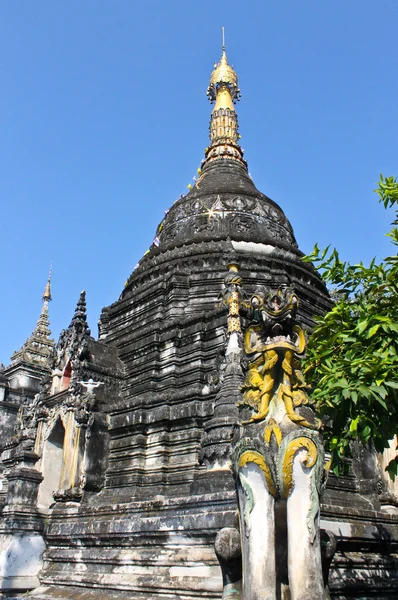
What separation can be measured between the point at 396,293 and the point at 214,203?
15926mm

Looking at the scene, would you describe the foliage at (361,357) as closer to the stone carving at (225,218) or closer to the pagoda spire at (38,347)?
the stone carving at (225,218)

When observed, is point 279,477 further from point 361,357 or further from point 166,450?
point 166,450

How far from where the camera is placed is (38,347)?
35.6m

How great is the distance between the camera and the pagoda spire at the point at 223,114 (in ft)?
94.0

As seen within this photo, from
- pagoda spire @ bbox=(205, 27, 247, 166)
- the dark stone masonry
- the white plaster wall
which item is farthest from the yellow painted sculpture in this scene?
pagoda spire @ bbox=(205, 27, 247, 166)

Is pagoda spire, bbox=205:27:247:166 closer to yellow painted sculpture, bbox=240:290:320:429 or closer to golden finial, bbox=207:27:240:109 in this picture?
golden finial, bbox=207:27:240:109

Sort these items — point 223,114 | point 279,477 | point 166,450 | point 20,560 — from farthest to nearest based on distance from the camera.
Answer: point 223,114
point 166,450
point 20,560
point 279,477

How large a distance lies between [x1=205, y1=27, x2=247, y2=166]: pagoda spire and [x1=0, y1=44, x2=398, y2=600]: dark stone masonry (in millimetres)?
5518

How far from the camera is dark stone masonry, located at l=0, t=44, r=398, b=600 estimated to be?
8.32m

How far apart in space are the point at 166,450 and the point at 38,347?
79.1ft

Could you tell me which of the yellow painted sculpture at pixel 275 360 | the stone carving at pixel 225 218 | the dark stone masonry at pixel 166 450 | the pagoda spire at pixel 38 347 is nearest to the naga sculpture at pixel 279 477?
the yellow painted sculpture at pixel 275 360

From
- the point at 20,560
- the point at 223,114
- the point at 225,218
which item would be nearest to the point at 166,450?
the point at 20,560

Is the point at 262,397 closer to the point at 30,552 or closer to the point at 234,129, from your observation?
the point at 30,552

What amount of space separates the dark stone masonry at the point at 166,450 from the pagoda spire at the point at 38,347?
1452 cm
